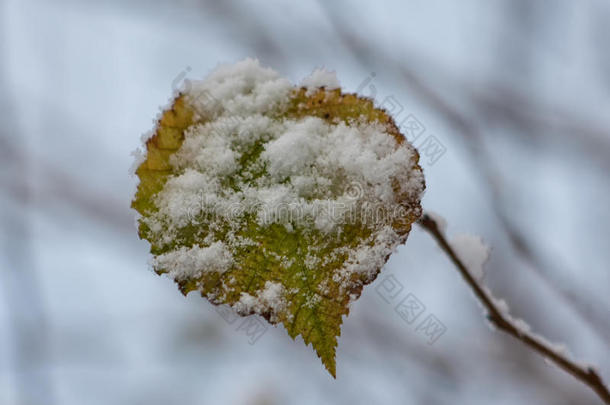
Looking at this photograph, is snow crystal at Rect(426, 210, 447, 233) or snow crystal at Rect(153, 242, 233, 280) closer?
snow crystal at Rect(153, 242, 233, 280)

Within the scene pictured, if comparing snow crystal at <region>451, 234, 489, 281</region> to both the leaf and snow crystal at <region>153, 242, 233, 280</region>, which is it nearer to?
the leaf

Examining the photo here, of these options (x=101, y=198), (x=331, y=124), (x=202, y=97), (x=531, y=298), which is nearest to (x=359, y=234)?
(x=331, y=124)

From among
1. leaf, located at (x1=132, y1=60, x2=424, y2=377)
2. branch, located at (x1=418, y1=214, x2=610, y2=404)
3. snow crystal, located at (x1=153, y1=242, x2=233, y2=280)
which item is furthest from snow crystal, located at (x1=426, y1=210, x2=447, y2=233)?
snow crystal, located at (x1=153, y1=242, x2=233, y2=280)

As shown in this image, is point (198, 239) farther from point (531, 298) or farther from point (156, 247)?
point (531, 298)

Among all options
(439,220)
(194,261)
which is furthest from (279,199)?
(439,220)

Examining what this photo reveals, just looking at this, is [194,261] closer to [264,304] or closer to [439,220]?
[264,304]
